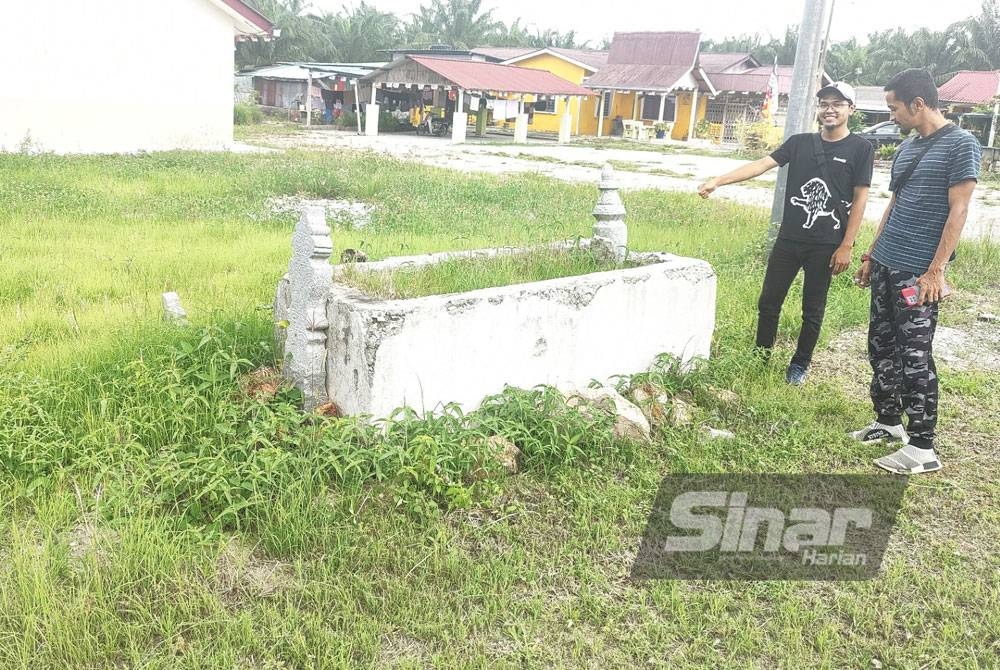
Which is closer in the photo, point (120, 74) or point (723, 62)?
point (120, 74)

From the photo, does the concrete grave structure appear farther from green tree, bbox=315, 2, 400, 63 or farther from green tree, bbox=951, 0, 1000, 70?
green tree, bbox=951, 0, 1000, 70

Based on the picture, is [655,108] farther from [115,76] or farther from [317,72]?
[115,76]

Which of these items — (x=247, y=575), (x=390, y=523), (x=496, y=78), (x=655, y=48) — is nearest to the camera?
(x=247, y=575)

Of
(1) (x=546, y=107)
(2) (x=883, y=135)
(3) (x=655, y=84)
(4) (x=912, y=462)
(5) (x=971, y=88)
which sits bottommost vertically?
(4) (x=912, y=462)

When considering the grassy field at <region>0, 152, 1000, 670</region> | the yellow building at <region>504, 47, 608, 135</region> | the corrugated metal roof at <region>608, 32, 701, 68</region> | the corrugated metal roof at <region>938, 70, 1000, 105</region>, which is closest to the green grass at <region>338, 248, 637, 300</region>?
the grassy field at <region>0, 152, 1000, 670</region>

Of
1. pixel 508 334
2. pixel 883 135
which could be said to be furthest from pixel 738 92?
Result: pixel 508 334

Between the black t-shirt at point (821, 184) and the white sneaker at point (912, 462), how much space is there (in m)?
1.29

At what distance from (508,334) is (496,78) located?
2809 centimetres

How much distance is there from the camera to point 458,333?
12.4ft

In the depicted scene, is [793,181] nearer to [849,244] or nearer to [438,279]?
[849,244]

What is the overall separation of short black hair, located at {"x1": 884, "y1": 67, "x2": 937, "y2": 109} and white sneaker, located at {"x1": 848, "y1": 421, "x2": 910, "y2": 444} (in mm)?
1614

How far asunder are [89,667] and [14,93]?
1536 cm

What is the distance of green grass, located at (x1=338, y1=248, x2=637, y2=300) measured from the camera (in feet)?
13.3

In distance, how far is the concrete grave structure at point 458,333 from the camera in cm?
357
